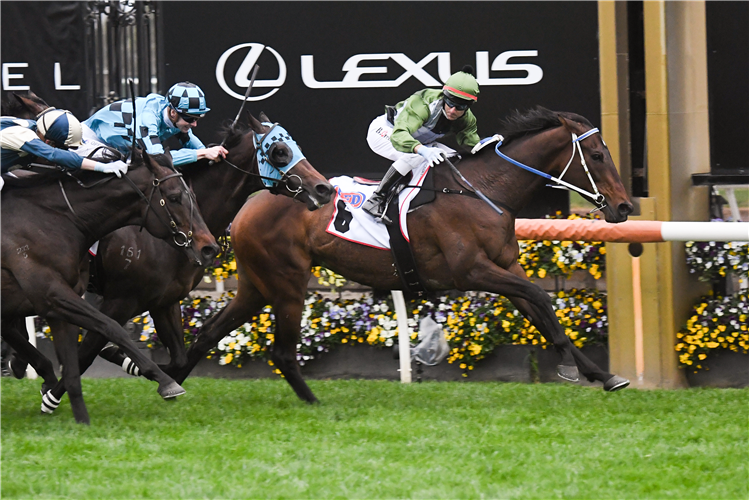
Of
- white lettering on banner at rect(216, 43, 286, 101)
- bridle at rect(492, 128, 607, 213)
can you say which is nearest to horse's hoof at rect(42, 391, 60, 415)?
white lettering on banner at rect(216, 43, 286, 101)

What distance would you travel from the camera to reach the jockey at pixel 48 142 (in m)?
5.22

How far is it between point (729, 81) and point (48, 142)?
4398mm

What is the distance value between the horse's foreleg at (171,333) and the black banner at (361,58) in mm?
Answer: 1979

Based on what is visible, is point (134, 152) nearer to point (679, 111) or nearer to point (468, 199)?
point (468, 199)

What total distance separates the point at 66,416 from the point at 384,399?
6.10ft

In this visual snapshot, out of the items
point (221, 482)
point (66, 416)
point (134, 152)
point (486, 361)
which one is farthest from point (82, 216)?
point (486, 361)

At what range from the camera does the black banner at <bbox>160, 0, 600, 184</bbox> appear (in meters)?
7.15

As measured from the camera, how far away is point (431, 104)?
5867 millimetres

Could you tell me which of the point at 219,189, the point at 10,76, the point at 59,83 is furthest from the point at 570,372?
the point at 10,76

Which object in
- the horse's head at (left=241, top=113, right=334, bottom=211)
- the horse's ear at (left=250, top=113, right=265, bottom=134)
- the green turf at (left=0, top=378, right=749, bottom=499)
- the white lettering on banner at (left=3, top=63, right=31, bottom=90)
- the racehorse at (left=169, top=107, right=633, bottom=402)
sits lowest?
the green turf at (left=0, top=378, right=749, bottom=499)

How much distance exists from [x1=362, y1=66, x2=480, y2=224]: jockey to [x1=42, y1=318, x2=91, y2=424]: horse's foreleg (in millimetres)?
1832

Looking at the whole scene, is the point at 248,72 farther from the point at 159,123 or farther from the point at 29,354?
the point at 29,354

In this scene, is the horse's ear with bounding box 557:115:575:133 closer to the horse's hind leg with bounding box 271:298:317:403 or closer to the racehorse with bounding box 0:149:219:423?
the horse's hind leg with bounding box 271:298:317:403

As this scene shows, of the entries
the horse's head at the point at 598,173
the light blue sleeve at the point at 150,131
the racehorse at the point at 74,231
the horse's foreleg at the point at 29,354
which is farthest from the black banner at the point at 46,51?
the horse's head at the point at 598,173
